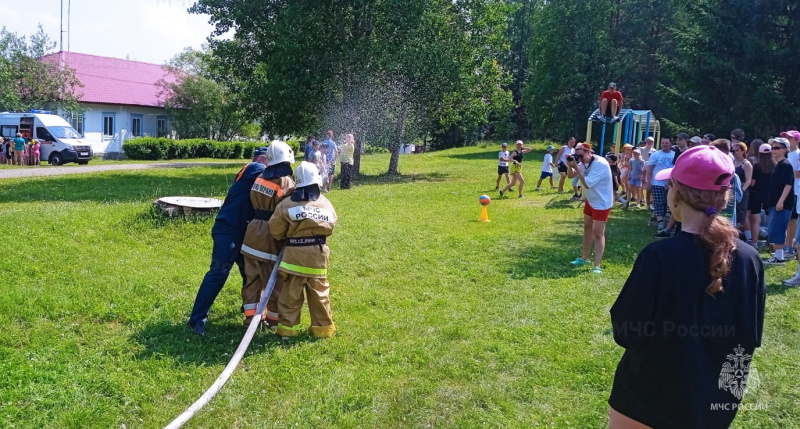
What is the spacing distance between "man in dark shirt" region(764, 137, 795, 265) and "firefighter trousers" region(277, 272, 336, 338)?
6648 mm

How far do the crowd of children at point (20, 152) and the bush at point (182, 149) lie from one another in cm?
715

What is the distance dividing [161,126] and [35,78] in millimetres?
9393

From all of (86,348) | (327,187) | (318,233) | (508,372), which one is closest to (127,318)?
(86,348)

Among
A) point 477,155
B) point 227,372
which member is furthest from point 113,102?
point 227,372

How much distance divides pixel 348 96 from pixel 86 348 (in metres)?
18.0

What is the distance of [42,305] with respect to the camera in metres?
6.12

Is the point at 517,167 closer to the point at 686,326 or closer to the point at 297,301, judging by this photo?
the point at 297,301

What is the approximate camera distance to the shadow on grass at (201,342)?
534 centimetres

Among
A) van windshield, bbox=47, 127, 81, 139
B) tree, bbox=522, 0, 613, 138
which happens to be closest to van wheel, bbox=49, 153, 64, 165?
van windshield, bbox=47, 127, 81, 139

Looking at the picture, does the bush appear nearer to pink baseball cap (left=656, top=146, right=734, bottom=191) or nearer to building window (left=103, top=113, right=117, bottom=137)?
building window (left=103, top=113, right=117, bottom=137)

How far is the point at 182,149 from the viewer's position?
119ft

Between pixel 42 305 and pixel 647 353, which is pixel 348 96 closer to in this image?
pixel 42 305

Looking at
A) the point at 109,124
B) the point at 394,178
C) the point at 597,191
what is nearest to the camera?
the point at 597,191

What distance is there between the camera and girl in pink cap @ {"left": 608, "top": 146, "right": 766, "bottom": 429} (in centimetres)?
232
